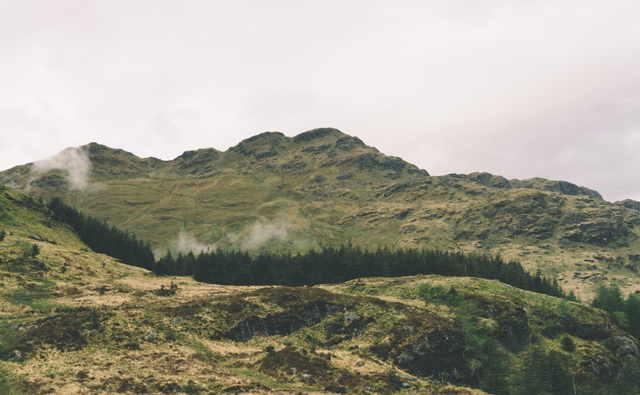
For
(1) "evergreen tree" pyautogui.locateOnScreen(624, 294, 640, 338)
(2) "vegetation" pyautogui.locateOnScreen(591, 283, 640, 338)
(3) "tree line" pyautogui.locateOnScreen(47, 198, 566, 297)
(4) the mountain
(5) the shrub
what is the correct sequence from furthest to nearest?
(3) "tree line" pyautogui.locateOnScreen(47, 198, 566, 297)
(1) "evergreen tree" pyautogui.locateOnScreen(624, 294, 640, 338)
(2) "vegetation" pyautogui.locateOnScreen(591, 283, 640, 338)
(5) the shrub
(4) the mountain

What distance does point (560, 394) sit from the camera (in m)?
53.8

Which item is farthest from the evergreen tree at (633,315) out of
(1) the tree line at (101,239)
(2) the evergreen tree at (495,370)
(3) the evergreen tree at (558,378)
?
(1) the tree line at (101,239)

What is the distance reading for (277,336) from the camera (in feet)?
209

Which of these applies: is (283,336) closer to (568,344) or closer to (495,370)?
(495,370)

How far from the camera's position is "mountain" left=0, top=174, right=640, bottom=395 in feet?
132

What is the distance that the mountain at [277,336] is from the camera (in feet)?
132

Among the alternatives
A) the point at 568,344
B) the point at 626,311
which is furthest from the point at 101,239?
the point at 626,311

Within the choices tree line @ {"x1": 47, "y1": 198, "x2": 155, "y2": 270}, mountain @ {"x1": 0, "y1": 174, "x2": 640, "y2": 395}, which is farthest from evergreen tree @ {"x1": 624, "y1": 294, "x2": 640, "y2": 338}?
tree line @ {"x1": 47, "y1": 198, "x2": 155, "y2": 270}

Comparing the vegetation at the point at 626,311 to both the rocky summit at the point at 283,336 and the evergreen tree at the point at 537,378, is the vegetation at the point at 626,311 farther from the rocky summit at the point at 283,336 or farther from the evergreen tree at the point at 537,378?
the evergreen tree at the point at 537,378

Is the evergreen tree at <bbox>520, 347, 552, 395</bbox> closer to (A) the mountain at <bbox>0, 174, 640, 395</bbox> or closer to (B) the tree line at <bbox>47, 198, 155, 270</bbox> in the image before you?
(A) the mountain at <bbox>0, 174, 640, 395</bbox>

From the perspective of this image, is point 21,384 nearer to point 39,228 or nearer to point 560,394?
point 560,394

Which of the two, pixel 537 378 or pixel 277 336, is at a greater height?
pixel 277 336

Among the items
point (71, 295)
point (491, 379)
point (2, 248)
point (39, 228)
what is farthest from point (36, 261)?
point (491, 379)

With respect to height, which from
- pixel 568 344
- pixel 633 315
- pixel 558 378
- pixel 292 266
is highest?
pixel 292 266
